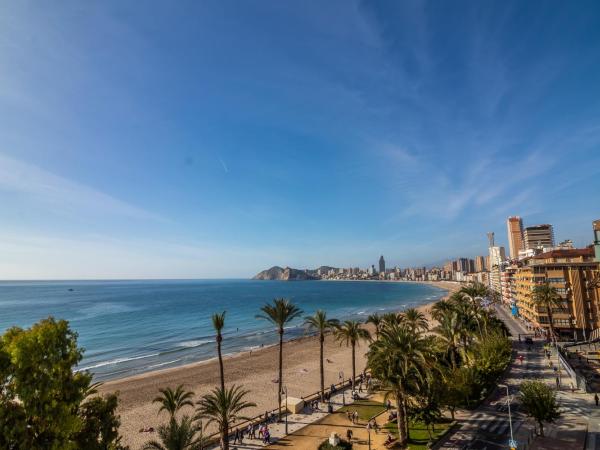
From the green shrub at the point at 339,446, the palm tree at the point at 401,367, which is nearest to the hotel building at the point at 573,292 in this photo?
the palm tree at the point at 401,367

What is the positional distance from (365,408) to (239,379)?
24622 mm

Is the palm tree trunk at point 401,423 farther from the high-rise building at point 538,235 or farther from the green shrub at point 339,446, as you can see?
the high-rise building at point 538,235

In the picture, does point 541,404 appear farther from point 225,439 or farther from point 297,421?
point 225,439

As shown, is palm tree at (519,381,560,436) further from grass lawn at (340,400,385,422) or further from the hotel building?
the hotel building

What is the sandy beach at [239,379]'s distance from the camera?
39.0 meters

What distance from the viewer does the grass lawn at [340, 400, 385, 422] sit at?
105ft

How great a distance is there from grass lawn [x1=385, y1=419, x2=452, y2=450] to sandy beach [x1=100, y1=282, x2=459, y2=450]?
16.7 metres

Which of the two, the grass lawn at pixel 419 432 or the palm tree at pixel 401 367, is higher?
the palm tree at pixel 401 367

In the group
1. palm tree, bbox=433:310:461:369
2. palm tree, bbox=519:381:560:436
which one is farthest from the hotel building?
palm tree, bbox=519:381:560:436

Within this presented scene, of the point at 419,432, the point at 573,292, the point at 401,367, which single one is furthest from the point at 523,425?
the point at 573,292

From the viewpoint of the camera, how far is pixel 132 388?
48.1 m

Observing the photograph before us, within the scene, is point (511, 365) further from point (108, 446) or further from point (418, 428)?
point (108, 446)

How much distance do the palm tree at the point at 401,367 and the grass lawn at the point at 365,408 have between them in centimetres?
552

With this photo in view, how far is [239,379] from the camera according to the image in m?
52.0
